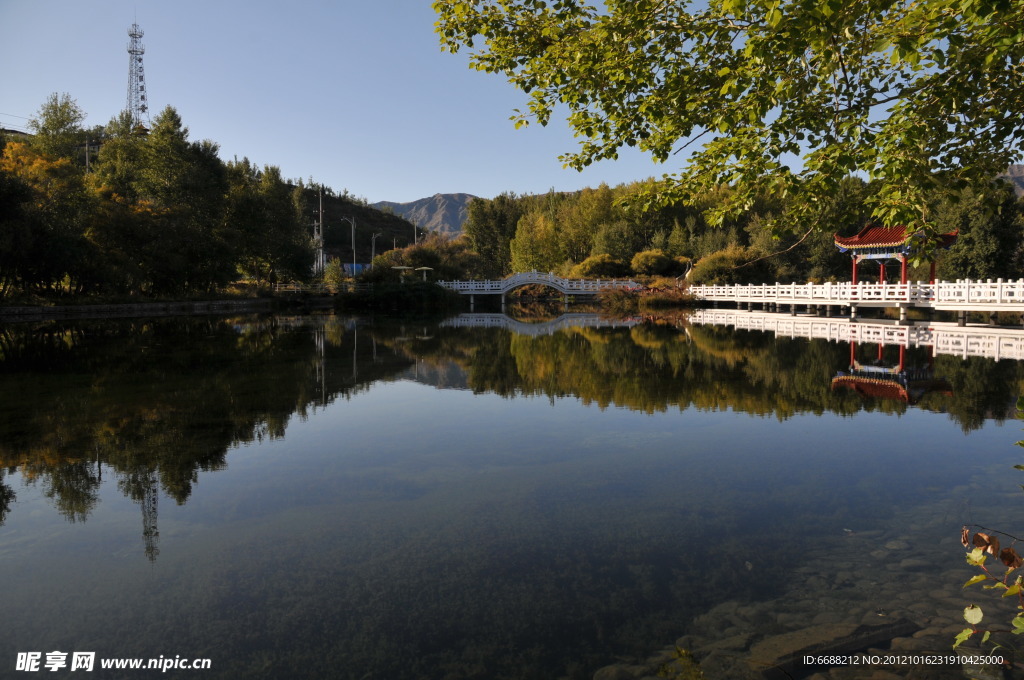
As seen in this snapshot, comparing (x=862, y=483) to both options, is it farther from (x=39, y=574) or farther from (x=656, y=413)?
(x=39, y=574)

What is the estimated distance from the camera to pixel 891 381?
11.4 metres

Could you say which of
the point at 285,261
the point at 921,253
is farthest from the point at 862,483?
the point at 285,261

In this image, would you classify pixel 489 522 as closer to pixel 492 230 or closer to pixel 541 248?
pixel 541 248

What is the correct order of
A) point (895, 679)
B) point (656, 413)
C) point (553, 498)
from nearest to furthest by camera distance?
point (895, 679), point (553, 498), point (656, 413)

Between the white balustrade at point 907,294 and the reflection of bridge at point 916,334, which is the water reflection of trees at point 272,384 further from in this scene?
the white balustrade at point 907,294

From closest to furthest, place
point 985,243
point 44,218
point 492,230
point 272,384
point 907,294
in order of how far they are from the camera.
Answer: point 272,384
point 907,294
point 44,218
point 985,243
point 492,230

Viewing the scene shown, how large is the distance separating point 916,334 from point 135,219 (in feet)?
121

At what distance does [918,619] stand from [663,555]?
1433 millimetres

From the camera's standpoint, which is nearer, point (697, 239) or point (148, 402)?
point (148, 402)

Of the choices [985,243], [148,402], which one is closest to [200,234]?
[148,402]

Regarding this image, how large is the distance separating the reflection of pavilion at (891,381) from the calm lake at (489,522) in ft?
0.52

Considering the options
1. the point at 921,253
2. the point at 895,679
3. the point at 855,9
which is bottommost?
the point at 895,679

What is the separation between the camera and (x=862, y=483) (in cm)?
563

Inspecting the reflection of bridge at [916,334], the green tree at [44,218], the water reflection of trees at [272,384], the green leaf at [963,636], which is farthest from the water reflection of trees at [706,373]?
the green tree at [44,218]
